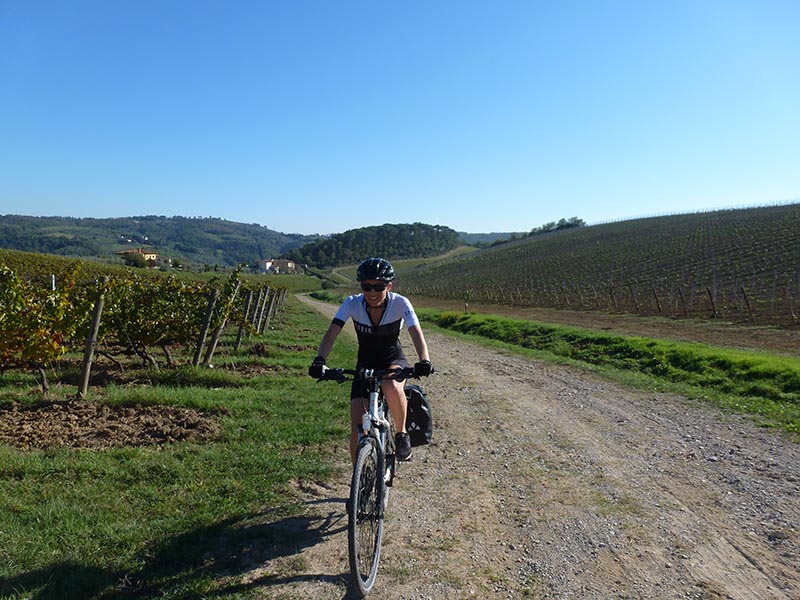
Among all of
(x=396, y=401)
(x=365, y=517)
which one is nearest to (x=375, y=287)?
(x=396, y=401)

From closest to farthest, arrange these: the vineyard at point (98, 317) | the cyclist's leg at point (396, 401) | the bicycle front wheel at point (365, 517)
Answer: the bicycle front wheel at point (365, 517), the cyclist's leg at point (396, 401), the vineyard at point (98, 317)

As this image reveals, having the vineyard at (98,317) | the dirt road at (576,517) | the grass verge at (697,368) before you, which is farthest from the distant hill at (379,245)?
the dirt road at (576,517)

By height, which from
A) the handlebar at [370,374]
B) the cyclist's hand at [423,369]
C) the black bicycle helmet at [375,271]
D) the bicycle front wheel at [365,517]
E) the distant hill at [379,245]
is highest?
the distant hill at [379,245]

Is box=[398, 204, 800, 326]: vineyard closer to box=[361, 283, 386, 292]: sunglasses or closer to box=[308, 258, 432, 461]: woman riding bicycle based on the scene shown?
box=[308, 258, 432, 461]: woman riding bicycle

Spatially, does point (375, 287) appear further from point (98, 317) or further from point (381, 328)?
point (98, 317)

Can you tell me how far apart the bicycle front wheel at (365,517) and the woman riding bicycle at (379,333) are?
0.47 m

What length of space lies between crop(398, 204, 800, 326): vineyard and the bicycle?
21.9m

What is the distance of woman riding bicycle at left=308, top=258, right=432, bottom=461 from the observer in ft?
13.6

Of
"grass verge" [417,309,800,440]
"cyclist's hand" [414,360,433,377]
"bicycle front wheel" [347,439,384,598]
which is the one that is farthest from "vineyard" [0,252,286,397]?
"grass verge" [417,309,800,440]

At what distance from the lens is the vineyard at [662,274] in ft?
91.0

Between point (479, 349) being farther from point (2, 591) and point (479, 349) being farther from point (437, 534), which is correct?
point (2, 591)

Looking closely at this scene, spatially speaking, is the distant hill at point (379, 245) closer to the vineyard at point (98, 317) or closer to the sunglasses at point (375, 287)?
the vineyard at point (98, 317)

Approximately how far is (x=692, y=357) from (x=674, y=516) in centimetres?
924

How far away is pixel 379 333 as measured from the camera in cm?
432
